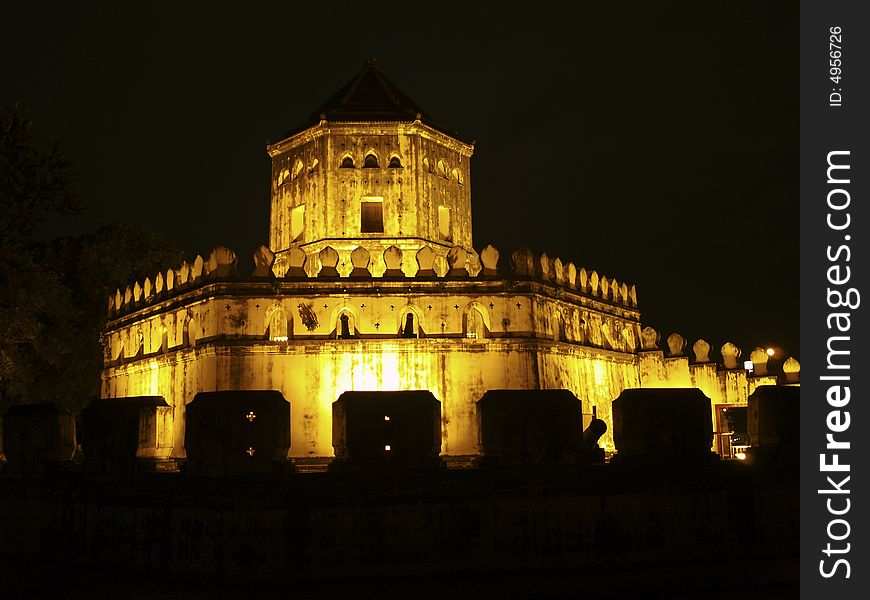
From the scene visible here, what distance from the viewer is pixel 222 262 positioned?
66.1ft

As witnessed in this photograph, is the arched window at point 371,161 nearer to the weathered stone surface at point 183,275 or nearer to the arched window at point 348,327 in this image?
the arched window at point 348,327

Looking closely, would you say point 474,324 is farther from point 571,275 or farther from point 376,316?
point 571,275

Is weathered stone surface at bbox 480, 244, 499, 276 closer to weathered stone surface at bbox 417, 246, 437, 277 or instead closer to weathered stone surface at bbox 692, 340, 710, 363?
weathered stone surface at bbox 417, 246, 437, 277

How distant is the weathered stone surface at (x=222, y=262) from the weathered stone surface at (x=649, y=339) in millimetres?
12484

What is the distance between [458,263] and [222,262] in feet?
18.2

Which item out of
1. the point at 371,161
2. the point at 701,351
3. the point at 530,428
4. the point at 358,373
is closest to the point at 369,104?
the point at 371,161

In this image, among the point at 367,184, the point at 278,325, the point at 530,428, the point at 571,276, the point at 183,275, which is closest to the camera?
the point at 530,428

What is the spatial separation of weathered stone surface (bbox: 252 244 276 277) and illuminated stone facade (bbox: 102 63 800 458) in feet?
0.11

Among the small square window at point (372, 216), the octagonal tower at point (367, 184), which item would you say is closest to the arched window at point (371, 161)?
the octagonal tower at point (367, 184)

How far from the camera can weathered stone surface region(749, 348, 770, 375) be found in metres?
24.8

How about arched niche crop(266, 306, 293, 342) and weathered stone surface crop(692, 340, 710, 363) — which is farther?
weathered stone surface crop(692, 340, 710, 363)

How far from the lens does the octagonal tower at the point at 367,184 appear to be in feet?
80.2

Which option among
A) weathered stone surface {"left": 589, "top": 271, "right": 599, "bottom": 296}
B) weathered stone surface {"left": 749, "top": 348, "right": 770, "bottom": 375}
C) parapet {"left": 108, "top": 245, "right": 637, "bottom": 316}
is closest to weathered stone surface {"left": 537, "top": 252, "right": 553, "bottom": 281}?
parapet {"left": 108, "top": 245, "right": 637, "bottom": 316}
